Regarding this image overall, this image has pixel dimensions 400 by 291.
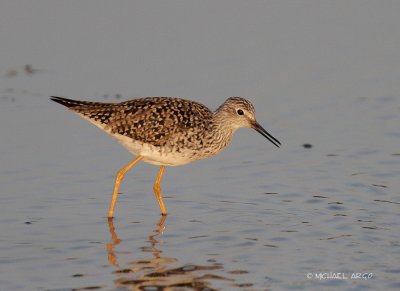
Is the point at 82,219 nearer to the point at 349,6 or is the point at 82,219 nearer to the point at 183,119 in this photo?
the point at 183,119

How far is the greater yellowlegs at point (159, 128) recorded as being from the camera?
14094 millimetres

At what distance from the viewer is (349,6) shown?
22422 mm

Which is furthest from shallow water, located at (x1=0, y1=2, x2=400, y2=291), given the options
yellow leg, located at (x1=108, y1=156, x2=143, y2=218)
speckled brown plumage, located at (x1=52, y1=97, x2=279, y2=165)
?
speckled brown plumage, located at (x1=52, y1=97, x2=279, y2=165)

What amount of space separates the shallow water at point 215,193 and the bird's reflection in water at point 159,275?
0.02 meters

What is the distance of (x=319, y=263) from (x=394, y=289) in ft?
3.71

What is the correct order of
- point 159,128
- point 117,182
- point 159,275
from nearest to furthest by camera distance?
point 159,275 < point 159,128 < point 117,182

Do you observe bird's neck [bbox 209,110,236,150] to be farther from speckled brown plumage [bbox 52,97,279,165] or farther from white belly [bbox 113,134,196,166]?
white belly [bbox 113,134,196,166]

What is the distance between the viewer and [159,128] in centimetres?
1410

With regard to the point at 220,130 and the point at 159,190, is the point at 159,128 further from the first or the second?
the point at 220,130

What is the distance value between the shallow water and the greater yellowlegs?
68 centimetres

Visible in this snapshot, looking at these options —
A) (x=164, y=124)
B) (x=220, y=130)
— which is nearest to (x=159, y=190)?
(x=164, y=124)

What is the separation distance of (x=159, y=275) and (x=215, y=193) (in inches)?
126

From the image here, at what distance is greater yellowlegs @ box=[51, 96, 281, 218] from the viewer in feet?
46.2

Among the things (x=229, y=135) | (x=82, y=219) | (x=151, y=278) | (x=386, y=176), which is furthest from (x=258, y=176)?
(x=151, y=278)
